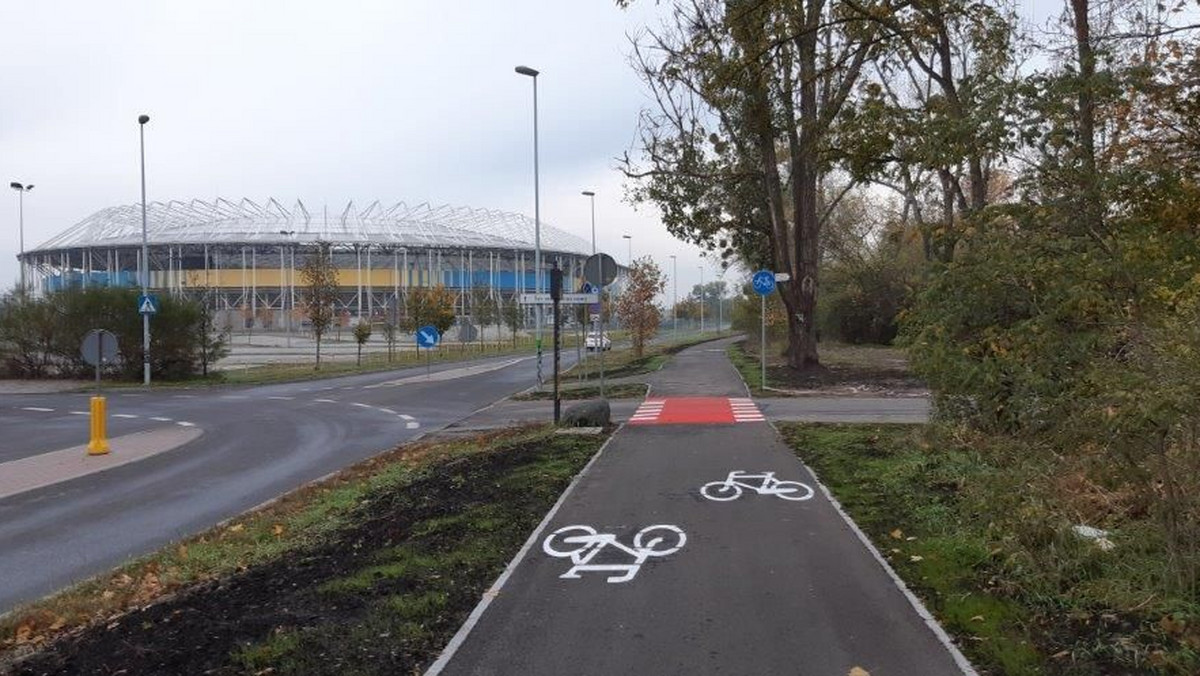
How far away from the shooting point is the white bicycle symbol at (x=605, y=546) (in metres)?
6.53

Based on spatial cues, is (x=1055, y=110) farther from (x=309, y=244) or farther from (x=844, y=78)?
(x=309, y=244)

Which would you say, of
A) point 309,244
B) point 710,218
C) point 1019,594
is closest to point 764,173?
point 710,218

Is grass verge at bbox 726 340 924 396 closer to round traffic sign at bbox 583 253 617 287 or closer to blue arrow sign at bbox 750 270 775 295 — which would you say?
blue arrow sign at bbox 750 270 775 295

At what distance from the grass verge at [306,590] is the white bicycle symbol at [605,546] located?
383 millimetres

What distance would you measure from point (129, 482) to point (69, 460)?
2.92m

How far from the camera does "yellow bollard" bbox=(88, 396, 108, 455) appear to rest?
1464 cm

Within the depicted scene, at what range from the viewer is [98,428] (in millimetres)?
14766

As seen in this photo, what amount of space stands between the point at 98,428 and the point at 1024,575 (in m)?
14.0

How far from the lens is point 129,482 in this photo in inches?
480

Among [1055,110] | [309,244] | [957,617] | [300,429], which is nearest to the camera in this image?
[957,617]

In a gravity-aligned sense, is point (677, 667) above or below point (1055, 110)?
below

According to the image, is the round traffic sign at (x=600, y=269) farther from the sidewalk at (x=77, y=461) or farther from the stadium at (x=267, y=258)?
the stadium at (x=267, y=258)

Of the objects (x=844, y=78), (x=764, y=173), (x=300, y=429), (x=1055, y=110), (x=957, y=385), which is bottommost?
(x=300, y=429)

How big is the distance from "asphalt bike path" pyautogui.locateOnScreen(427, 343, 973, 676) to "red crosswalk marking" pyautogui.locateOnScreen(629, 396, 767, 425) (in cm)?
591
